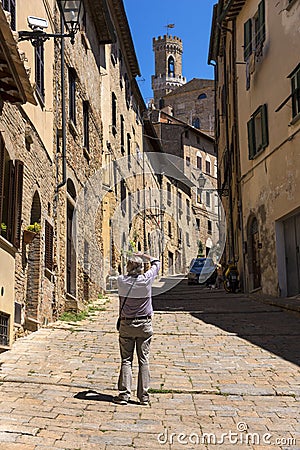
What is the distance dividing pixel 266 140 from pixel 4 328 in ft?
33.8

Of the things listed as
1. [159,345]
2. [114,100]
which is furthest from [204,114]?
[159,345]

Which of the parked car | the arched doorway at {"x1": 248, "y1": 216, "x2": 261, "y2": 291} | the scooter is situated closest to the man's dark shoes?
the arched doorway at {"x1": 248, "y1": 216, "x2": 261, "y2": 291}

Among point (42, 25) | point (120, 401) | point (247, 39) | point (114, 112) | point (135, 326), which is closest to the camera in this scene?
point (120, 401)

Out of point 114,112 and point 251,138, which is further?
point 114,112

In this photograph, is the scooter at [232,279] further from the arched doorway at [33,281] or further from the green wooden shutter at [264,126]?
the arched doorway at [33,281]

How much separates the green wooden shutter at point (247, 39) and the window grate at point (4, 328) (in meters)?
12.9

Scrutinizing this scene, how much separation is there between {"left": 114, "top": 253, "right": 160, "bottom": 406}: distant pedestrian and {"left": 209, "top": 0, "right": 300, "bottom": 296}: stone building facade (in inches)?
318

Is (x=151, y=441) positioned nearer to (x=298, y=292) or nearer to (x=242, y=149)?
(x=298, y=292)

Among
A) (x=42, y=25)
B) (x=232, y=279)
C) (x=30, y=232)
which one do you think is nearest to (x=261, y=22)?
(x=232, y=279)

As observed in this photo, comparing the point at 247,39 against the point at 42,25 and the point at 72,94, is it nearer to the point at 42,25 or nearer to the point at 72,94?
the point at 72,94

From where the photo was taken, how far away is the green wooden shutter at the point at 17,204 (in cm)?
834

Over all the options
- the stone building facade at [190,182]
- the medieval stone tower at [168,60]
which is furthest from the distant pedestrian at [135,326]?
the medieval stone tower at [168,60]

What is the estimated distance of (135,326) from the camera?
6.00m

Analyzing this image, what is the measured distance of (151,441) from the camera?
4676 mm
